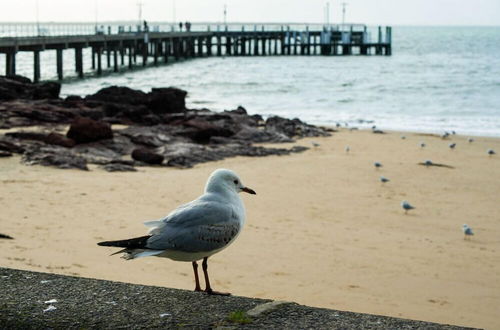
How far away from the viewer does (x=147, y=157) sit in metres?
12.5

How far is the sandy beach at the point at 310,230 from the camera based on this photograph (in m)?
6.35

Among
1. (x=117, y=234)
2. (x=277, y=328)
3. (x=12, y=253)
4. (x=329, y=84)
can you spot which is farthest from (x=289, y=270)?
(x=329, y=84)

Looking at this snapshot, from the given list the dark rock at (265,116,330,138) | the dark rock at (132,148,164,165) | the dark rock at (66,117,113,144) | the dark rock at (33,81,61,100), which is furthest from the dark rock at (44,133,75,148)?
the dark rock at (33,81,61,100)

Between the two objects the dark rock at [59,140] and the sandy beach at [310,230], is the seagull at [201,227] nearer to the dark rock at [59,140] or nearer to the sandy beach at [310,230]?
the sandy beach at [310,230]

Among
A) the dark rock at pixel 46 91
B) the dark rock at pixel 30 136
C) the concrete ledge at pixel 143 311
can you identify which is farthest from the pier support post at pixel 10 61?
the concrete ledge at pixel 143 311

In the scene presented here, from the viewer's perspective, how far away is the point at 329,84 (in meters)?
38.3

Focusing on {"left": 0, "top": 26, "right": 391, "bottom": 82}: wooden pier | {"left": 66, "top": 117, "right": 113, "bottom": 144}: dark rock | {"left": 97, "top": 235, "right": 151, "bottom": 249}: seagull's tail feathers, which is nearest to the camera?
{"left": 97, "top": 235, "right": 151, "bottom": 249}: seagull's tail feathers

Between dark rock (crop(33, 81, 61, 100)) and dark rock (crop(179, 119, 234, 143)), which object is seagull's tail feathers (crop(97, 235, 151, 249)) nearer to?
dark rock (crop(179, 119, 234, 143))

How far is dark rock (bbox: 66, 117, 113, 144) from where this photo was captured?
1338 centimetres

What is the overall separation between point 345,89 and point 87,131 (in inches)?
906

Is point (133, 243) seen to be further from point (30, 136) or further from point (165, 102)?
point (165, 102)

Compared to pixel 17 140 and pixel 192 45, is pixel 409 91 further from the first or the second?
pixel 192 45

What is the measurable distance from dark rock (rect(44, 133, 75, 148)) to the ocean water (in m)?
10.2

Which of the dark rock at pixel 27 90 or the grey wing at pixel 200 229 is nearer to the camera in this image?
the grey wing at pixel 200 229
